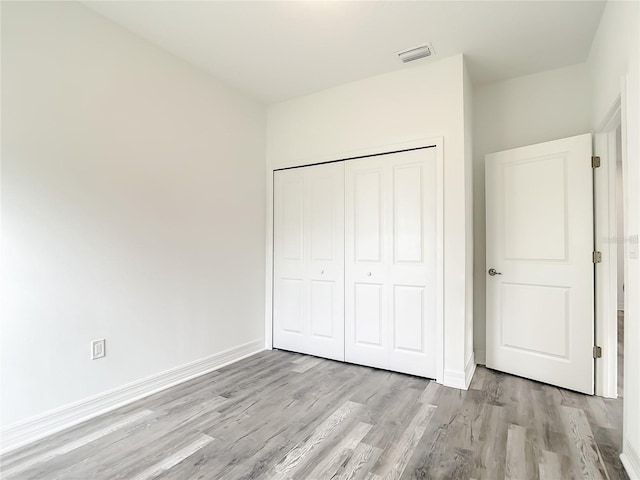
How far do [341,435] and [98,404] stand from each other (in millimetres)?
1618

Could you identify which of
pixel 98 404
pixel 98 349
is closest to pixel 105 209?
pixel 98 349

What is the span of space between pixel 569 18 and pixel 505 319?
7.52 feet

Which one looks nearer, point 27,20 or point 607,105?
point 27,20

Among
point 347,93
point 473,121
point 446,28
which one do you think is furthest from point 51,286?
point 473,121

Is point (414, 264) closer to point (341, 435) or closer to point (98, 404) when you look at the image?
point (341, 435)

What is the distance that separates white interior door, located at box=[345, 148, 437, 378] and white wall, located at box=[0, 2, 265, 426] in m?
1.18

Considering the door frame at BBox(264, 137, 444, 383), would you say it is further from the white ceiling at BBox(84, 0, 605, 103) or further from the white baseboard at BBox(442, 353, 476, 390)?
the white ceiling at BBox(84, 0, 605, 103)

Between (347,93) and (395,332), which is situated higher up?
(347,93)

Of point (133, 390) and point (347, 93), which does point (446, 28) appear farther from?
point (133, 390)

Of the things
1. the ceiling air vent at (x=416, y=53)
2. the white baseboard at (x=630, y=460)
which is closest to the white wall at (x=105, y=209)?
the ceiling air vent at (x=416, y=53)

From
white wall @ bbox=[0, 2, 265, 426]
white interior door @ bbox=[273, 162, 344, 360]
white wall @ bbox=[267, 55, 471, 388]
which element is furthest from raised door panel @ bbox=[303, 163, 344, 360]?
white wall @ bbox=[0, 2, 265, 426]

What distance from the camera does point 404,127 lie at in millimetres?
2965

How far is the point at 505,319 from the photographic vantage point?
116 inches

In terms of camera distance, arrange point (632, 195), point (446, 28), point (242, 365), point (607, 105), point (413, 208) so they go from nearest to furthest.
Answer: point (632, 195), point (607, 105), point (446, 28), point (413, 208), point (242, 365)
